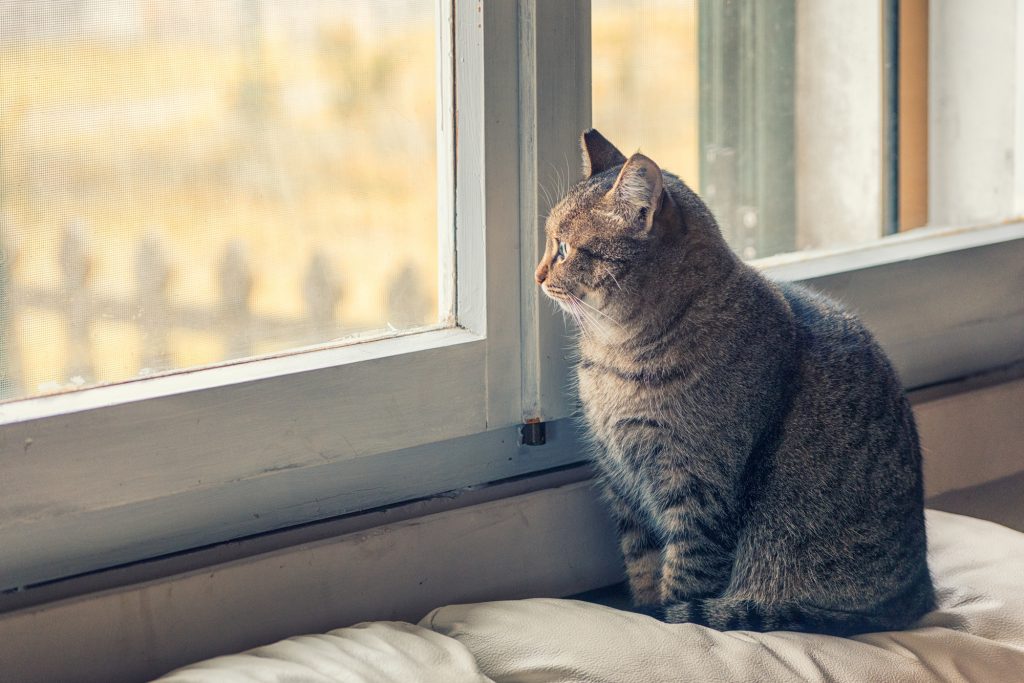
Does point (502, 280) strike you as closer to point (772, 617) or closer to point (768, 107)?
point (772, 617)

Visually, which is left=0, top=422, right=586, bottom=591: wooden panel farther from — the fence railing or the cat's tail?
the cat's tail

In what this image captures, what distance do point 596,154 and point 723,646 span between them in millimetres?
532

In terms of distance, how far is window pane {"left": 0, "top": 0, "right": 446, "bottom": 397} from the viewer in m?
0.95

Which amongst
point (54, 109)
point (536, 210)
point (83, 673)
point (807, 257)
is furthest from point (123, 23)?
point (807, 257)

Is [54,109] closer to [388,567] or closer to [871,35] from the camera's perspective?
[388,567]

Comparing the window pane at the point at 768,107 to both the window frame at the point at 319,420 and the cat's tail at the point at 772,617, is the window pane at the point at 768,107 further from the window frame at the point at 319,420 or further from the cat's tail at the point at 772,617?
the cat's tail at the point at 772,617

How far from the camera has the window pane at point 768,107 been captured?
4.43 ft

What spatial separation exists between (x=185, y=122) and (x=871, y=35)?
109cm

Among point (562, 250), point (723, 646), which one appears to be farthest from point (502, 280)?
point (723, 646)

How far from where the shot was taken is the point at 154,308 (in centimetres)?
104

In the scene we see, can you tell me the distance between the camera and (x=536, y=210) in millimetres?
1184

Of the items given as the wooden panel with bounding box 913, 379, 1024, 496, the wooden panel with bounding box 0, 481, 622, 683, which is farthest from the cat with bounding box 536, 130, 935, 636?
the wooden panel with bounding box 913, 379, 1024, 496

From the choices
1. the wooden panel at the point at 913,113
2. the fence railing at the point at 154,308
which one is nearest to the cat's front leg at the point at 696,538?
the fence railing at the point at 154,308

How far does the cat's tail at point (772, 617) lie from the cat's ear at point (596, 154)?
0.48 m
